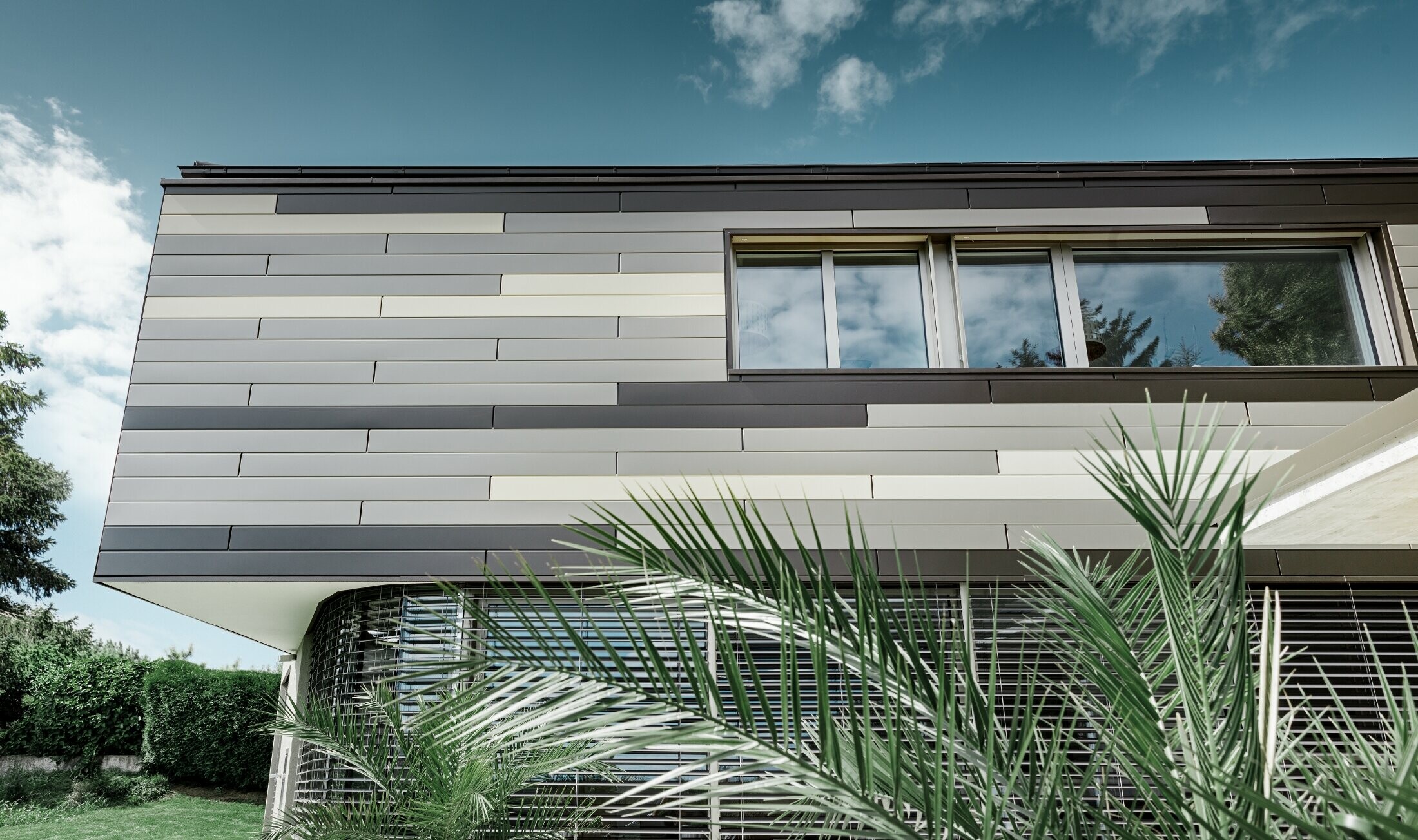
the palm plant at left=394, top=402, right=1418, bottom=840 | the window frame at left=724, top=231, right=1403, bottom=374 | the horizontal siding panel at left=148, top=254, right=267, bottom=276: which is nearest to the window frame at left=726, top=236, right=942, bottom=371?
the window frame at left=724, top=231, right=1403, bottom=374

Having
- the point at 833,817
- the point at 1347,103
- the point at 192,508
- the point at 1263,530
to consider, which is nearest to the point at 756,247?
the point at 1263,530

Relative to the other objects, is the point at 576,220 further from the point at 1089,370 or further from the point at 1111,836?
the point at 1111,836

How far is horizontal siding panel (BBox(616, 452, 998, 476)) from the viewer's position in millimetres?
4859

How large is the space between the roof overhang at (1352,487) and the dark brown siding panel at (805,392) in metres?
1.57

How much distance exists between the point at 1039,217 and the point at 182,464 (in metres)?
5.03

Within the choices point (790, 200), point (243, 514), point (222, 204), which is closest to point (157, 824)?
point (243, 514)

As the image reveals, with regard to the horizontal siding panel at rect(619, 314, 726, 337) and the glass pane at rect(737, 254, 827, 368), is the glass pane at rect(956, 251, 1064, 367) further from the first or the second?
the horizontal siding panel at rect(619, 314, 726, 337)

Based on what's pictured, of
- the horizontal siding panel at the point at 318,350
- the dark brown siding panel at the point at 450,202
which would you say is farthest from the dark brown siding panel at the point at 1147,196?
the horizontal siding panel at the point at 318,350

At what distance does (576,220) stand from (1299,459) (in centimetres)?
386

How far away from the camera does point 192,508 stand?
4812mm

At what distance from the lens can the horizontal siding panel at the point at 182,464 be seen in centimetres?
488

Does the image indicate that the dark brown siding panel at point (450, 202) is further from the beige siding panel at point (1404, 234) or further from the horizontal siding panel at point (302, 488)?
the beige siding panel at point (1404, 234)

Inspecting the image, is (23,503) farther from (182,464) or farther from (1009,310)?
(1009,310)

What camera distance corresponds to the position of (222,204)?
5461mm
